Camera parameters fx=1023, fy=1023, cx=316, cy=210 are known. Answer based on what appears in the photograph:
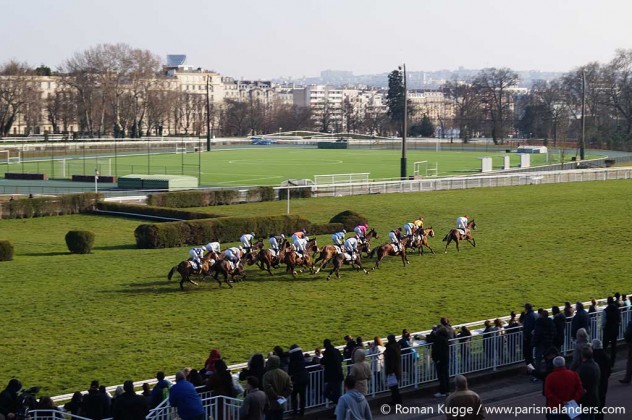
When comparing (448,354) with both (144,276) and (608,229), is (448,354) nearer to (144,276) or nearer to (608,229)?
(144,276)

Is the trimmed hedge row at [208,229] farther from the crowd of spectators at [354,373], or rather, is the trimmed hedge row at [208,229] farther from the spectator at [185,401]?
the spectator at [185,401]

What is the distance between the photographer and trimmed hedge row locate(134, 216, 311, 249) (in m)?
31.4

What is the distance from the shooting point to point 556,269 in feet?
85.9

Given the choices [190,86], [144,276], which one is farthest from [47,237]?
[190,86]

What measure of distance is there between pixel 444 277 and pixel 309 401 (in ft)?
40.1

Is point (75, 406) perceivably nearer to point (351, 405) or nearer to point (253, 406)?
point (253, 406)

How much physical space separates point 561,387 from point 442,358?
376cm

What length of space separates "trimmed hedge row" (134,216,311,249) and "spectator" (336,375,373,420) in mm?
→ 21964

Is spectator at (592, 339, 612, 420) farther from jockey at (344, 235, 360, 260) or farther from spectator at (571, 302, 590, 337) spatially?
jockey at (344, 235, 360, 260)

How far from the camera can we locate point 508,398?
45.6 feet

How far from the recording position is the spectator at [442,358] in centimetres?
1413

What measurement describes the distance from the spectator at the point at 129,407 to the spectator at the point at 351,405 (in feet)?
8.01

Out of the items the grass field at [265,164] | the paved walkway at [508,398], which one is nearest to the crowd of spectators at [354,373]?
the paved walkway at [508,398]

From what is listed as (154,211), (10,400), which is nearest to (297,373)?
(10,400)
